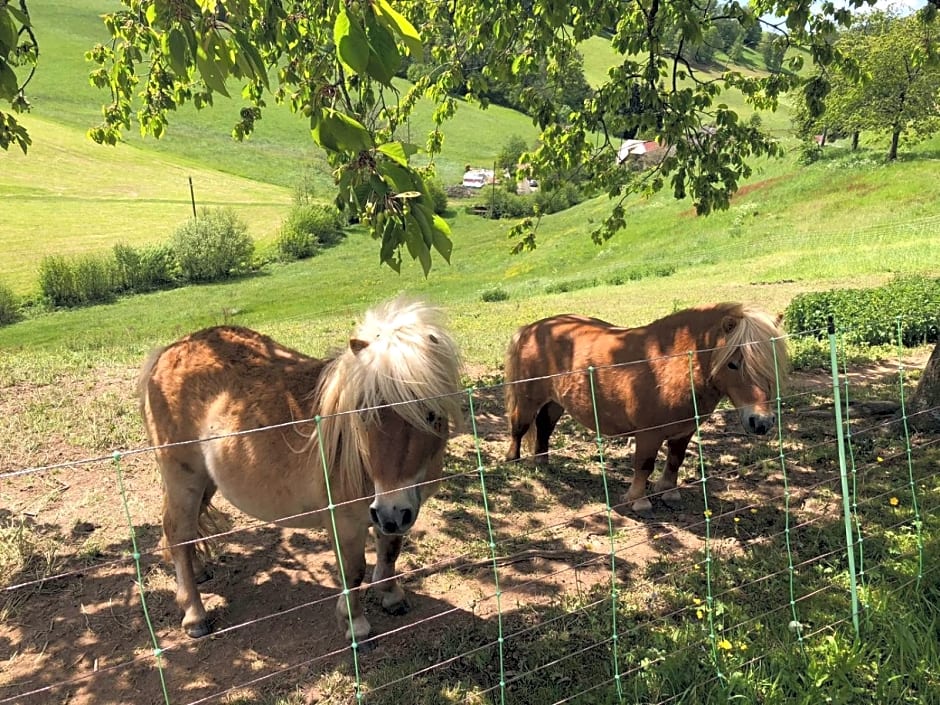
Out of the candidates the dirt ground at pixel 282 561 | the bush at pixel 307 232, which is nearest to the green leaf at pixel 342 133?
the dirt ground at pixel 282 561

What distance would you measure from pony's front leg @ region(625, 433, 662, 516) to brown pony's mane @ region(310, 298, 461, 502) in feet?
7.91

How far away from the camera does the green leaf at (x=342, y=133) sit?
6.58 ft

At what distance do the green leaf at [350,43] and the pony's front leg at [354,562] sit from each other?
100 inches

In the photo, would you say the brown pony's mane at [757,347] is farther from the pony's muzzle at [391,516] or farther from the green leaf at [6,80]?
the green leaf at [6,80]

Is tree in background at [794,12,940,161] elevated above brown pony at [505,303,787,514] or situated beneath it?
elevated above

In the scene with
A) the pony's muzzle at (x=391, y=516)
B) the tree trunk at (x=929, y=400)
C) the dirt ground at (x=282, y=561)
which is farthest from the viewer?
the tree trunk at (x=929, y=400)

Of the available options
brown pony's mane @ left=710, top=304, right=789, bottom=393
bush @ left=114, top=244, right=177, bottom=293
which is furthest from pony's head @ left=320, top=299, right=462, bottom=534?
bush @ left=114, top=244, right=177, bottom=293

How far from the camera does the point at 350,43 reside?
173cm

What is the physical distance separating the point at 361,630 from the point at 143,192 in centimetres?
6758

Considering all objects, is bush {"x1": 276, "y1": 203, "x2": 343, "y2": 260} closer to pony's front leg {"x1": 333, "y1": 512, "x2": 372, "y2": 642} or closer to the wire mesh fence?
the wire mesh fence

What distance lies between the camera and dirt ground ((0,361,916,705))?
3.49 metres

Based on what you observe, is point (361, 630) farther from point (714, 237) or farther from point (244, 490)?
point (714, 237)

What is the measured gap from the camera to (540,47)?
687cm

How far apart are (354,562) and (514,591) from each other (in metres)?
1.19
